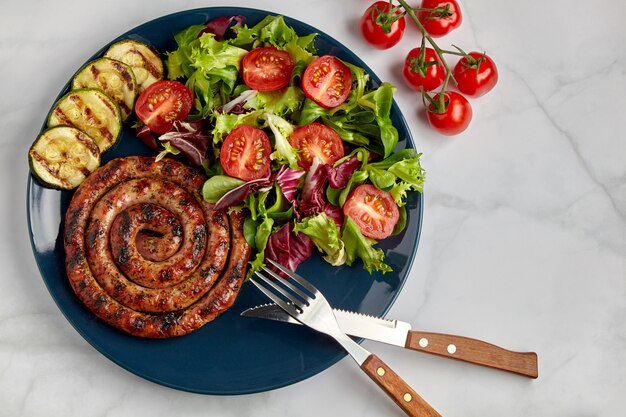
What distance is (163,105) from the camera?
14.7 feet

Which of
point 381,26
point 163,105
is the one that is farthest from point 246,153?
point 381,26

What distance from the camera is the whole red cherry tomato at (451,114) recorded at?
15.7 feet

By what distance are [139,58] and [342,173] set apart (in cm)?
138

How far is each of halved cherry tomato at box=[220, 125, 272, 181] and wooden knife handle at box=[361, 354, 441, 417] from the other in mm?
1234

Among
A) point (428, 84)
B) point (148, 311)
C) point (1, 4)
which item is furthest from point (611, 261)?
point (1, 4)

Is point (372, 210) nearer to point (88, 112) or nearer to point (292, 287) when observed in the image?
point (292, 287)

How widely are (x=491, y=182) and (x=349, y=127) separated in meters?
1.07

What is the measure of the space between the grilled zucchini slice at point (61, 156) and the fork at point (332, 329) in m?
1.18

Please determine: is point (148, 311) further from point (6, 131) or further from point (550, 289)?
point (550, 289)

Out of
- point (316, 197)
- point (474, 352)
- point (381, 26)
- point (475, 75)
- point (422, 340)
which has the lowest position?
point (474, 352)

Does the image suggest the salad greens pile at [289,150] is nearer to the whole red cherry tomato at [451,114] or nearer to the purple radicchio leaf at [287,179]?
the purple radicchio leaf at [287,179]

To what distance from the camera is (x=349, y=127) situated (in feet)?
15.0

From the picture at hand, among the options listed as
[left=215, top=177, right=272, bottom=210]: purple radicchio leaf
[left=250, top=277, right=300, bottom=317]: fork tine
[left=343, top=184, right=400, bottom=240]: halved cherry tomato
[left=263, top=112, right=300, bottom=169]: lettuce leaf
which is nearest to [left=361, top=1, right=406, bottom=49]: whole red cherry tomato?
[left=263, top=112, right=300, bottom=169]: lettuce leaf

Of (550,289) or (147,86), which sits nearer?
(147,86)
